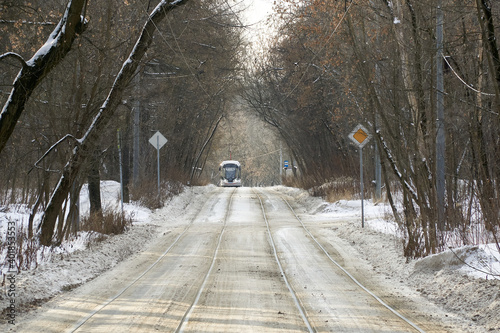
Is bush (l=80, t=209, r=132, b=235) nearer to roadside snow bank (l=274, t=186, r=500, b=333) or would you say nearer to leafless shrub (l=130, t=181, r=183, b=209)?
roadside snow bank (l=274, t=186, r=500, b=333)

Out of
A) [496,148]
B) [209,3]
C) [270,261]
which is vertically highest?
[209,3]

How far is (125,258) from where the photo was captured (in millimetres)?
14227

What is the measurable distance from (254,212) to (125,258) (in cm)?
1335

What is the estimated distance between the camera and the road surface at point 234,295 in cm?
754

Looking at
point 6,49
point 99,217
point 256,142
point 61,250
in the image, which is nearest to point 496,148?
point 61,250

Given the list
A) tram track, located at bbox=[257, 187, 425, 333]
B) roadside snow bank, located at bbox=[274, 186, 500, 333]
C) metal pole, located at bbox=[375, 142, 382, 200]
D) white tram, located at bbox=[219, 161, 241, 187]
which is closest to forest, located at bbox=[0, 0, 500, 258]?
roadside snow bank, located at bbox=[274, 186, 500, 333]

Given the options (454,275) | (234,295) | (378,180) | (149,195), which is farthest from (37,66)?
(378,180)

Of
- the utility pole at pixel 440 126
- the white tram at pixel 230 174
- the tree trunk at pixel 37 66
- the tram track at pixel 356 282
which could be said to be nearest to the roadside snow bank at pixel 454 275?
the tram track at pixel 356 282

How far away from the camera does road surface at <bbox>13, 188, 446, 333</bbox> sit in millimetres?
7539

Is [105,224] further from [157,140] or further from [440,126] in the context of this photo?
[157,140]

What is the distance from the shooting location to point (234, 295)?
946 cm

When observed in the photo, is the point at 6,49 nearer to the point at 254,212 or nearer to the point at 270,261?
the point at 270,261

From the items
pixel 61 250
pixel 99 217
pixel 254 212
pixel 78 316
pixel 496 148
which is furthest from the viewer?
pixel 254 212

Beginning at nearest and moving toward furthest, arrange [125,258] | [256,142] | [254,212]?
[125,258] < [254,212] < [256,142]
